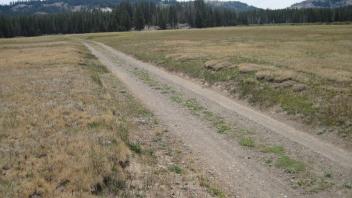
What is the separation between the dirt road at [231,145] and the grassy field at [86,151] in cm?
82

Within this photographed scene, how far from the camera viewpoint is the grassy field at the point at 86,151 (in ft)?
36.3

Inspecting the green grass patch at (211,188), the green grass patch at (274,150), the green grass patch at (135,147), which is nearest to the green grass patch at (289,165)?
the green grass patch at (274,150)

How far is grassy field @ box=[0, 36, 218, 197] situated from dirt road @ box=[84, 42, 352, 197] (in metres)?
0.82

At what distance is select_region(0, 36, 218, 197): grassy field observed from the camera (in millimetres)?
11055

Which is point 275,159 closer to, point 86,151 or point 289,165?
point 289,165

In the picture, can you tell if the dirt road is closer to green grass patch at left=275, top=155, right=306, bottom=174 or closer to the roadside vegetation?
the roadside vegetation

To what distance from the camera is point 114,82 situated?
33.2m

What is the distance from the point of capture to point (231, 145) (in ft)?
51.7

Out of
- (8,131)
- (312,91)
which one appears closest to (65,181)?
(8,131)

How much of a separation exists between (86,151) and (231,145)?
241 inches

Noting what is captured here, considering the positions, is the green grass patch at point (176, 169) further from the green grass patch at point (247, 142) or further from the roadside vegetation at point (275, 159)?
the green grass patch at point (247, 142)

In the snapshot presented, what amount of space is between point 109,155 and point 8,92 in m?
17.3

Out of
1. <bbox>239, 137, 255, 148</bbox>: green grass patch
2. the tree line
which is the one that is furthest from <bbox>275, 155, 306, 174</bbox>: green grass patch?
the tree line

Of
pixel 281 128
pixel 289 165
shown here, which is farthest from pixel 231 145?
pixel 281 128
